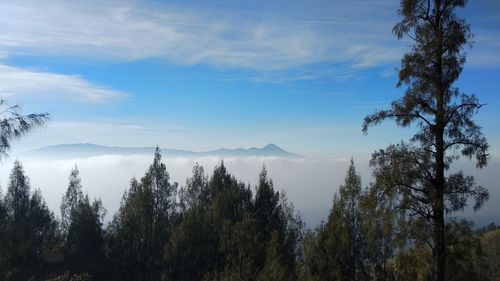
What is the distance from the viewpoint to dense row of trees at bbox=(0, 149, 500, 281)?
24297 mm

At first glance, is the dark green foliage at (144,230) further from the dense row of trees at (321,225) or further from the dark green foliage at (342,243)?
the dark green foliage at (342,243)

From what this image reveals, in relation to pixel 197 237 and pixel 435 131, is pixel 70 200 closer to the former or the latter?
pixel 197 237

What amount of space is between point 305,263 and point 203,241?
25.6 metres

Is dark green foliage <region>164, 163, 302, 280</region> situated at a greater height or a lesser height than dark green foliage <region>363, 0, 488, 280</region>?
lesser

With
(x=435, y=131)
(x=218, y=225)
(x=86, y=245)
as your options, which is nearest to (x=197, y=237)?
(x=218, y=225)

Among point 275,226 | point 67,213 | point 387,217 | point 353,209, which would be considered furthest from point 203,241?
point 387,217

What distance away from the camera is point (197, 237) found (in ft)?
157

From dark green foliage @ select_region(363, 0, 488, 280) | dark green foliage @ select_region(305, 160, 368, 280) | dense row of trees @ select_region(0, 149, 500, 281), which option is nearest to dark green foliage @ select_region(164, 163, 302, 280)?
dense row of trees @ select_region(0, 149, 500, 281)

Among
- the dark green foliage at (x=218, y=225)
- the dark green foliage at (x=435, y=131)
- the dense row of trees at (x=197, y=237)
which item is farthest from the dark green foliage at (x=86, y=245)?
the dark green foliage at (x=435, y=131)

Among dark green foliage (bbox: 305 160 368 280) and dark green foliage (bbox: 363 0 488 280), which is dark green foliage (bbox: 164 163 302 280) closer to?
dark green foliage (bbox: 305 160 368 280)

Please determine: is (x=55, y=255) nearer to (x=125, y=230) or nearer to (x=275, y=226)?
(x=125, y=230)

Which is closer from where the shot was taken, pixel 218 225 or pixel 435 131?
pixel 435 131

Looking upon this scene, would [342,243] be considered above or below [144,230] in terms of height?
above

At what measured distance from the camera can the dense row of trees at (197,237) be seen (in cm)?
2430
